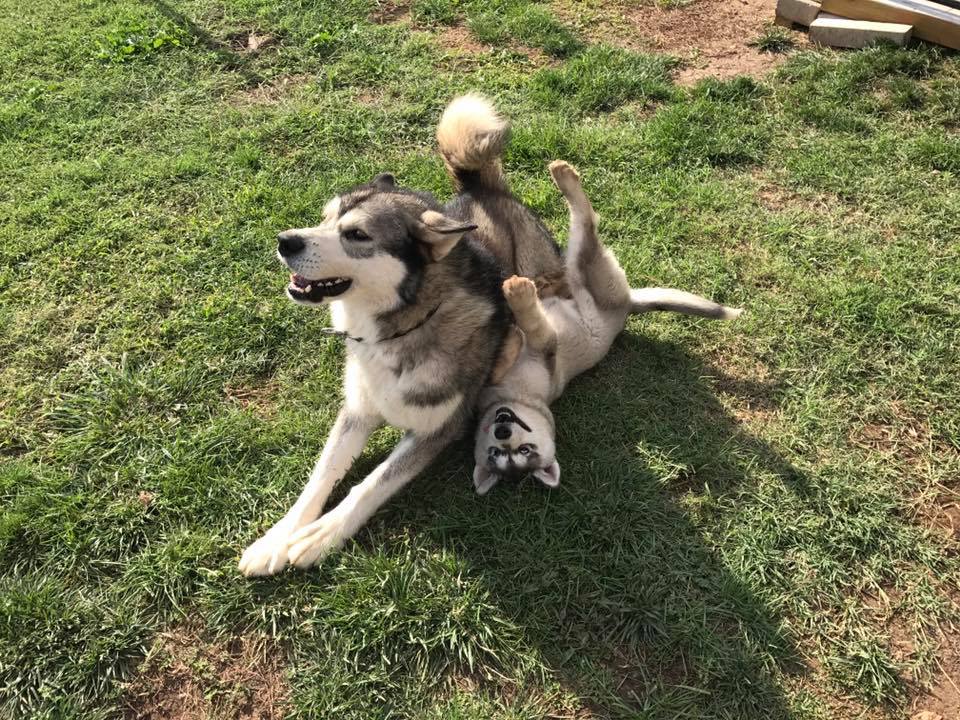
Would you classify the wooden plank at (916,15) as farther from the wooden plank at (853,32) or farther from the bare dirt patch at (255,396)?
the bare dirt patch at (255,396)

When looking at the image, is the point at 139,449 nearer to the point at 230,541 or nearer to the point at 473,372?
the point at 230,541

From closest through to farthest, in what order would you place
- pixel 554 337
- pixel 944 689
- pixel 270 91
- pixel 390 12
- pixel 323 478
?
pixel 944 689 → pixel 323 478 → pixel 554 337 → pixel 270 91 → pixel 390 12

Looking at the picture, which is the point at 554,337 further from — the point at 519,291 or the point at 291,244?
the point at 291,244

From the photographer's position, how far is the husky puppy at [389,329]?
Result: 9.62ft

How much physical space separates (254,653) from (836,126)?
5367 mm

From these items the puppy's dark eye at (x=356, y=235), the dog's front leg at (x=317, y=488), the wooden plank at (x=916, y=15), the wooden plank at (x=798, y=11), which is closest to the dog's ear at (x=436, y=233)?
the puppy's dark eye at (x=356, y=235)

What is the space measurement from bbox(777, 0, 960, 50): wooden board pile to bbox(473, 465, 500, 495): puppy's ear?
524 cm

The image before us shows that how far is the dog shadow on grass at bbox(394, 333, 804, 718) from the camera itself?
272 centimetres

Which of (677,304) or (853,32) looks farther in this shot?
(853,32)

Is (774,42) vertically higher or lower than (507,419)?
higher

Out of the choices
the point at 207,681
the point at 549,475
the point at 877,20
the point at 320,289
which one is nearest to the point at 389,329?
the point at 320,289

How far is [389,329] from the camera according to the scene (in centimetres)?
313

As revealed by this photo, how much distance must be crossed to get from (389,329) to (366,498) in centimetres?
80

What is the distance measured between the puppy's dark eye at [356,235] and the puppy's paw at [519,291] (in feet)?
2.45
